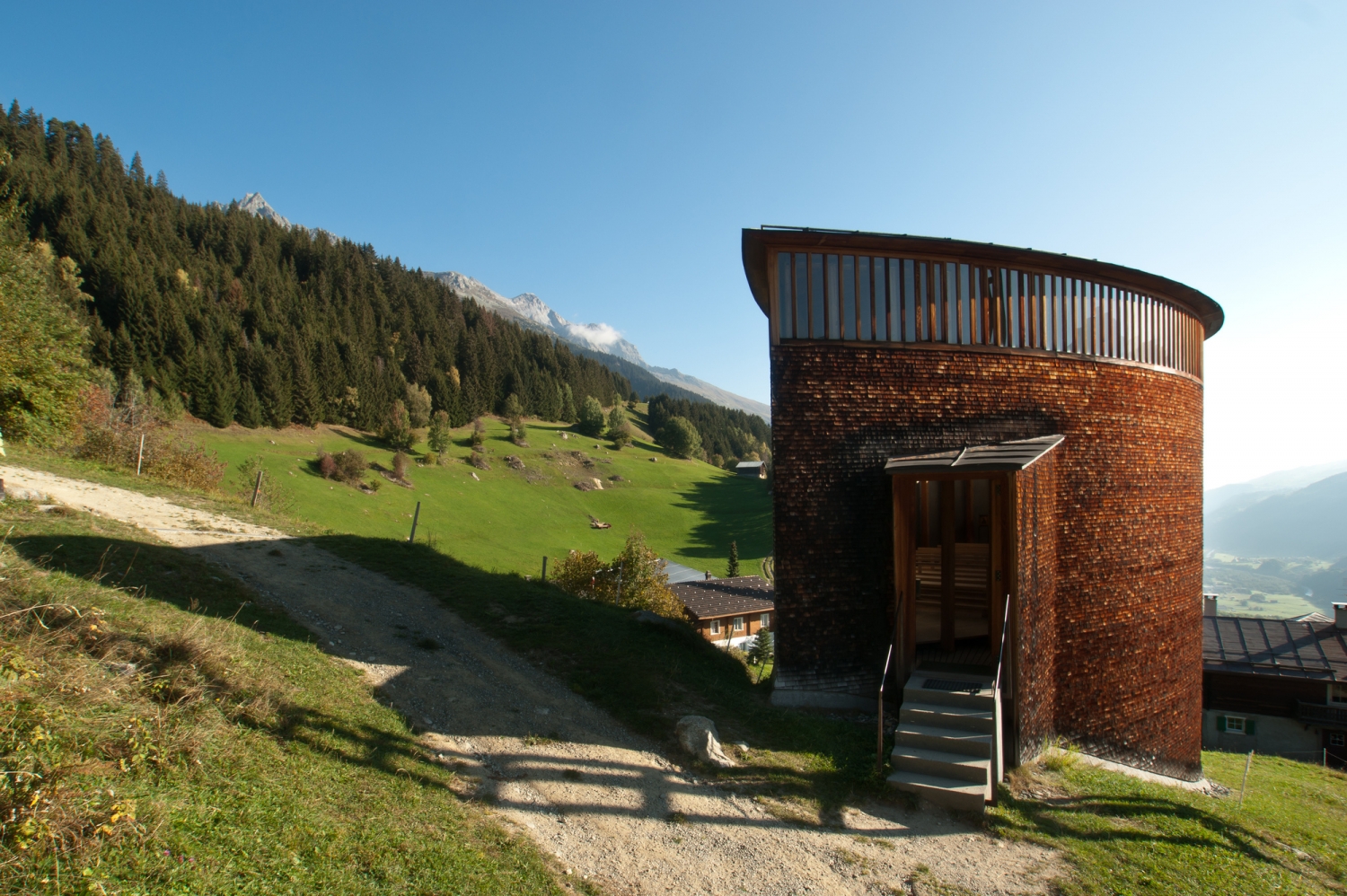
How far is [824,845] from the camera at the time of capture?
6082 millimetres

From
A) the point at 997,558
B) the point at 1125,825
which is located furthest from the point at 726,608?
the point at 1125,825

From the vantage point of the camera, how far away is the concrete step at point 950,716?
25.0 ft

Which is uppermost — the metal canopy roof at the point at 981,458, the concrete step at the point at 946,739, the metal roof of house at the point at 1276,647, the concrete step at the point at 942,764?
the metal canopy roof at the point at 981,458

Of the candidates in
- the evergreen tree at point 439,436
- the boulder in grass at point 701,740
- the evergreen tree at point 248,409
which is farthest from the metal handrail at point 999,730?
the evergreen tree at point 248,409

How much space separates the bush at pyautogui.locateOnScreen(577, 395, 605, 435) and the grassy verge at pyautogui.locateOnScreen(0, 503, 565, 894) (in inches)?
3399

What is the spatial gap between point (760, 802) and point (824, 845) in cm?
83

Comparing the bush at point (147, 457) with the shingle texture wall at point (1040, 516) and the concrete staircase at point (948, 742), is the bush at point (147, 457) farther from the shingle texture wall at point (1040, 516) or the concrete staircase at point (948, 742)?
the concrete staircase at point (948, 742)

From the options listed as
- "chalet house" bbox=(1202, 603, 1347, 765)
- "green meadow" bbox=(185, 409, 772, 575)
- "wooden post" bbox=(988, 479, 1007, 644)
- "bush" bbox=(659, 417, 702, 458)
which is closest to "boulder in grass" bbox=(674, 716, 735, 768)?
"wooden post" bbox=(988, 479, 1007, 644)

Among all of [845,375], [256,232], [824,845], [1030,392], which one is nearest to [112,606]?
[824,845]

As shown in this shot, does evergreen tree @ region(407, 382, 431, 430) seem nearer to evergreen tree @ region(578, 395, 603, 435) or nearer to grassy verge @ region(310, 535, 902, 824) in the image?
evergreen tree @ region(578, 395, 603, 435)

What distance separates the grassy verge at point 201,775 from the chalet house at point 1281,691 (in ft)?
93.5

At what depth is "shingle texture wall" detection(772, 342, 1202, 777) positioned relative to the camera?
9.82 m

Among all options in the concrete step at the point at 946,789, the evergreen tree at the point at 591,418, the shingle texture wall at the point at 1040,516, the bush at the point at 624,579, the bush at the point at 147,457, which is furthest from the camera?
the evergreen tree at the point at 591,418

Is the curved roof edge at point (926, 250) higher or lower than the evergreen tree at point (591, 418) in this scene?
lower
